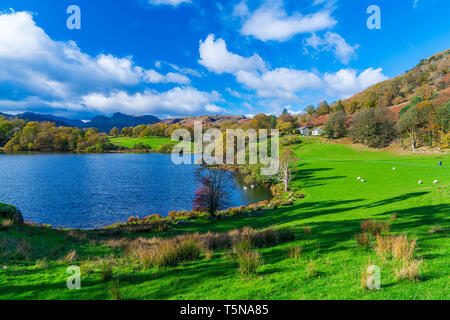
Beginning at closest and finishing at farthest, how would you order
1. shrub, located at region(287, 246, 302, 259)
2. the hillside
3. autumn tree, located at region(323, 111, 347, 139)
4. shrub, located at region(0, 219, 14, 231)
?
shrub, located at region(287, 246, 302, 259), shrub, located at region(0, 219, 14, 231), autumn tree, located at region(323, 111, 347, 139), the hillside

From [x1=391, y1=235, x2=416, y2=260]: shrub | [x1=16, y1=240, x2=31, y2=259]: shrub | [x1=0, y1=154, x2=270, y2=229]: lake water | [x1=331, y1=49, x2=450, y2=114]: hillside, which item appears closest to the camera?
[x1=391, y1=235, x2=416, y2=260]: shrub

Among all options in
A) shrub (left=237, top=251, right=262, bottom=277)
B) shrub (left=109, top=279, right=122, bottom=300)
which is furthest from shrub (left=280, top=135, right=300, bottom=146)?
shrub (left=109, top=279, right=122, bottom=300)

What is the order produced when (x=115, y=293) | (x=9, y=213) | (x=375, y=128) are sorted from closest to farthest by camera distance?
(x=115, y=293), (x=9, y=213), (x=375, y=128)

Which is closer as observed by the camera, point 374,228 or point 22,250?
point 22,250

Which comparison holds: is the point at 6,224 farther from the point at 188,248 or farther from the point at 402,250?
the point at 402,250

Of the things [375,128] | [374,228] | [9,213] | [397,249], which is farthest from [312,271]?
[375,128]

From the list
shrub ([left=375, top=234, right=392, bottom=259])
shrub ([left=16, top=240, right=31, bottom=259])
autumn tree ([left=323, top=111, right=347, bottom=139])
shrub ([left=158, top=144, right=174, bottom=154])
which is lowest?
shrub ([left=16, top=240, right=31, bottom=259])

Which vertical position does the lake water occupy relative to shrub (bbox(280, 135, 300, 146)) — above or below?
below

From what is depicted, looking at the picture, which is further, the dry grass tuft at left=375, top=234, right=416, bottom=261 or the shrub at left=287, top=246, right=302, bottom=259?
the shrub at left=287, top=246, right=302, bottom=259

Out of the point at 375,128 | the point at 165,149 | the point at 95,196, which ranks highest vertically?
the point at 375,128

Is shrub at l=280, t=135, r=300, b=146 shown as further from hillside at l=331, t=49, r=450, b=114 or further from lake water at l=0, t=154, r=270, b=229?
hillside at l=331, t=49, r=450, b=114

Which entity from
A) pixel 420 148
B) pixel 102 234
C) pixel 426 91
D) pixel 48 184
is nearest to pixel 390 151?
pixel 420 148

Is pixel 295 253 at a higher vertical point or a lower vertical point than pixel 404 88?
lower
